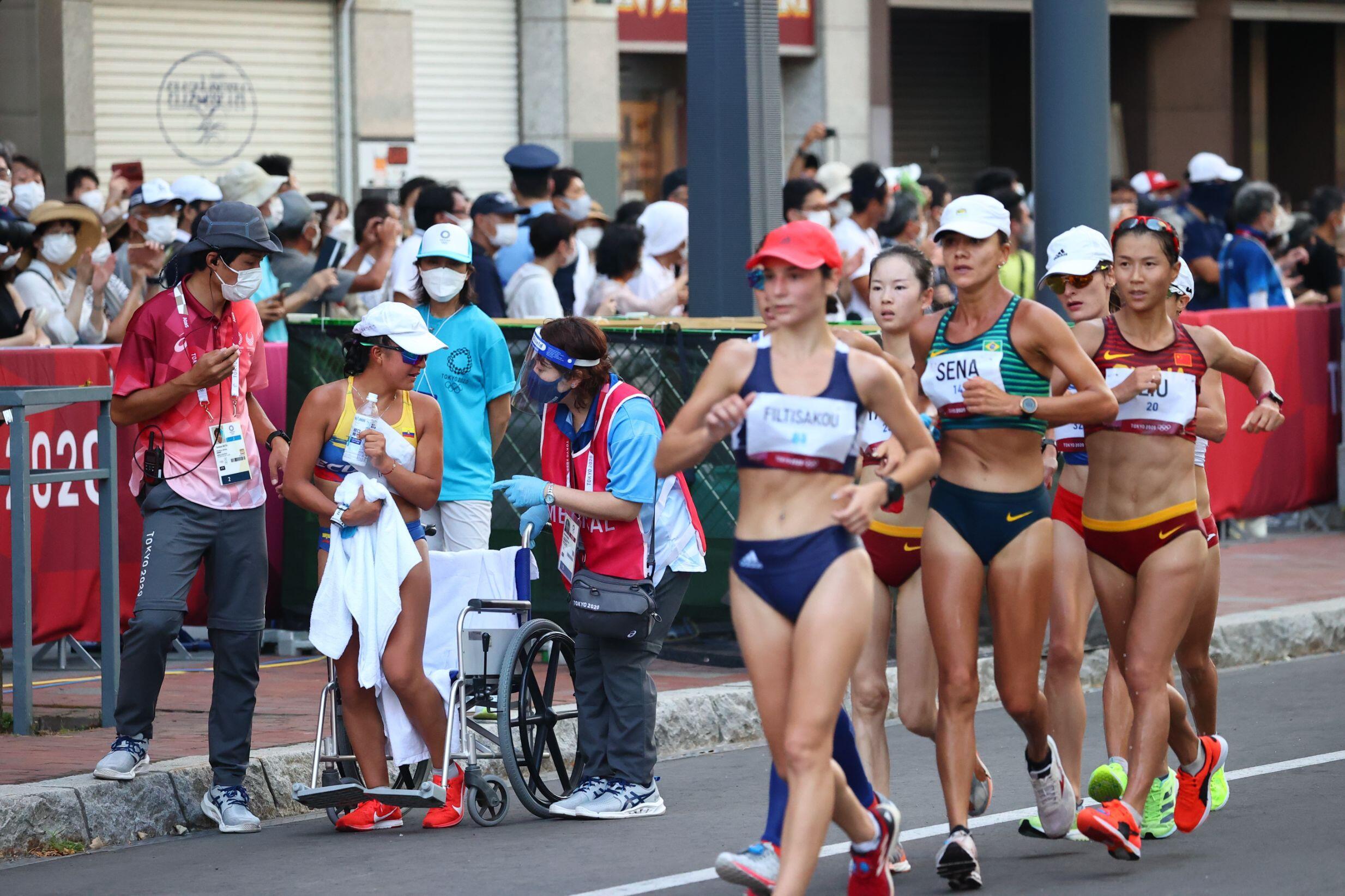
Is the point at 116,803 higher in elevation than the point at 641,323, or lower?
lower

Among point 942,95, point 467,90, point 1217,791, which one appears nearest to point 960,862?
point 1217,791

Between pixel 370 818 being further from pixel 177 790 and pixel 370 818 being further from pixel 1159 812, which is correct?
pixel 1159 812

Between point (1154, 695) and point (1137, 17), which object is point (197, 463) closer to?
point (1154, 695)

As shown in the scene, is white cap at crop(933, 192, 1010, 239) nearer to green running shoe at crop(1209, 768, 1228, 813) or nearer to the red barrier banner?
green running shoe at crop(1209, 768, 1228, 813)

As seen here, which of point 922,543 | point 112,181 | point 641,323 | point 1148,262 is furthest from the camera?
point 112,181

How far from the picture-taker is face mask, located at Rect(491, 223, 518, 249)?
12445 mm

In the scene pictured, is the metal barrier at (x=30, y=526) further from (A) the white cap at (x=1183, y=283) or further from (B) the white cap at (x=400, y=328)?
(A) the white cap at (x=1183, y=283)

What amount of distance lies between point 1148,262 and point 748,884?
257 cm

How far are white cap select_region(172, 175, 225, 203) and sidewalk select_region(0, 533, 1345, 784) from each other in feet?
10.1

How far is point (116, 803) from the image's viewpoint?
23.7ft

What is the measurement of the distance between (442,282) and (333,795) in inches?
99.1

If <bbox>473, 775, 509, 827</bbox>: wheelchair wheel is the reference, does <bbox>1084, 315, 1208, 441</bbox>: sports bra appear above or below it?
above

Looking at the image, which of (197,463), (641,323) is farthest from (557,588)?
(197,463)

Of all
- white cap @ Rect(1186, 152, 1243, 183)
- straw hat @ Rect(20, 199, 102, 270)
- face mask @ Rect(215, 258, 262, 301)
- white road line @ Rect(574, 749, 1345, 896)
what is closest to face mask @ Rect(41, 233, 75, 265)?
straw hat @ Rect(20, 199, 102, 270)
